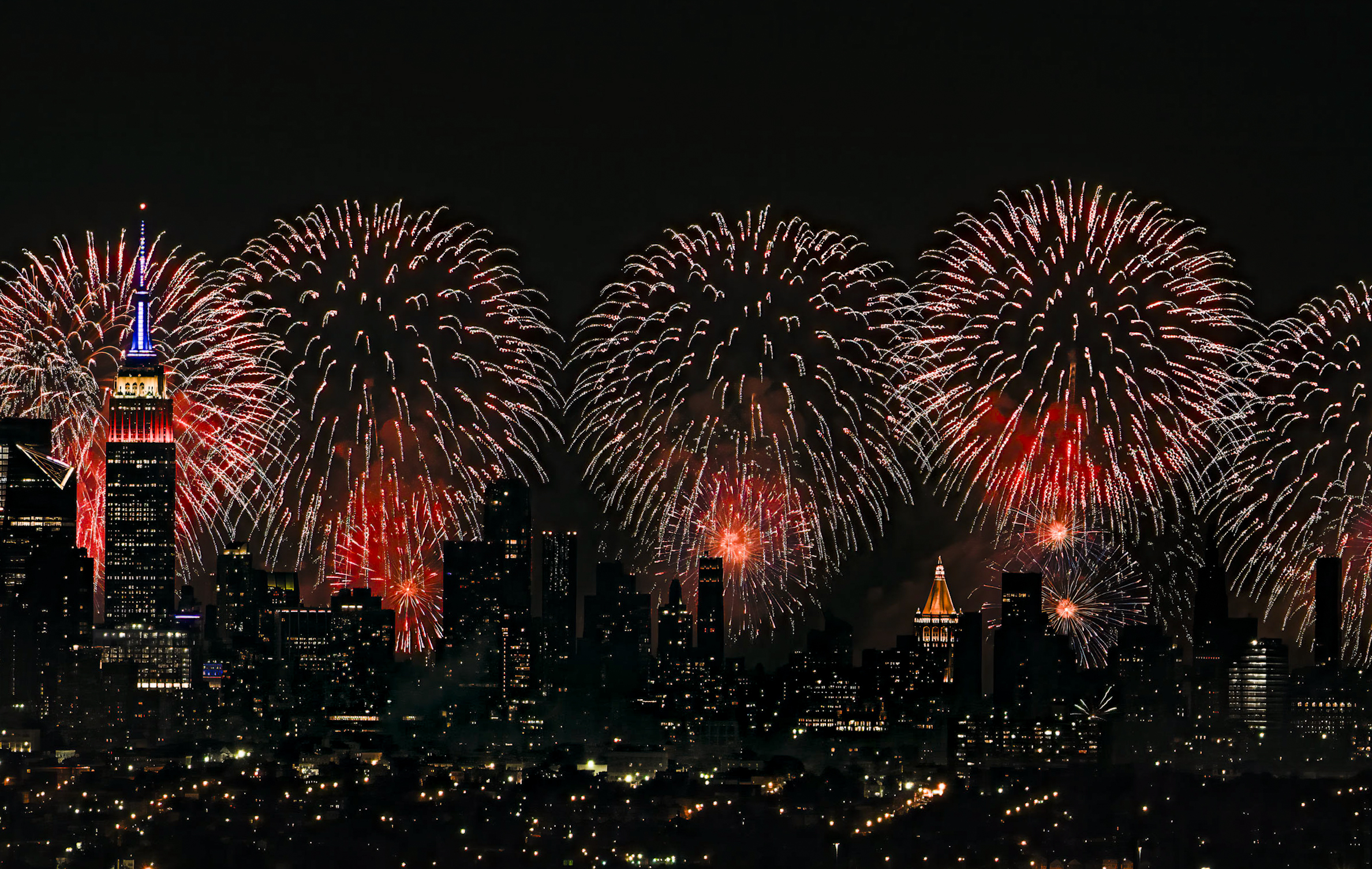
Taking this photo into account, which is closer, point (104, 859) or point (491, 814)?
point (104, 859)

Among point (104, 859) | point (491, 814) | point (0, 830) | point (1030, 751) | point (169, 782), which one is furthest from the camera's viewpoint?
point (1030, 751)

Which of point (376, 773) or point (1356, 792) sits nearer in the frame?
point (1356, 792)

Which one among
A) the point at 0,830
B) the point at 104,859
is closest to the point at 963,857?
the point at 104,859

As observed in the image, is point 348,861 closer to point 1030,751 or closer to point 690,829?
point 690,829

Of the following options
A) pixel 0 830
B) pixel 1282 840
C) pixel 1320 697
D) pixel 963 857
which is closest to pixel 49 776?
pixel 0 830

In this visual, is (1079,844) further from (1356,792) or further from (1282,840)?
(1356,792)

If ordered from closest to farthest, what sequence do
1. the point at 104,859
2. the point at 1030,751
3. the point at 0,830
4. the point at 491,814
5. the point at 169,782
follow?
the point at 104,859
the point at 0,830
the point at 491,814
the point at 169,782
the point at 1030,751

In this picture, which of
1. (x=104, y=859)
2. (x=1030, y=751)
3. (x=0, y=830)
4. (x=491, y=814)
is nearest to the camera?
(x=104, y=859)
